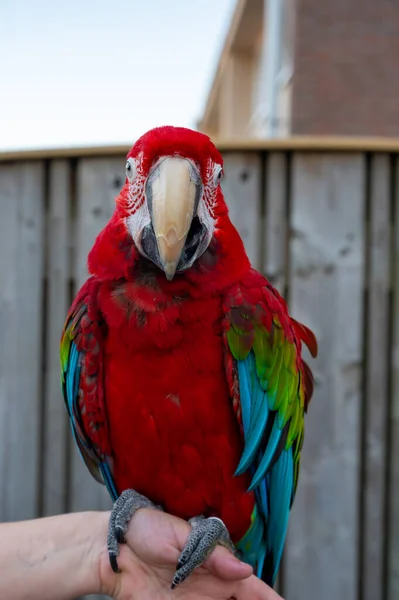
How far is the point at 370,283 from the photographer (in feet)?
6.03

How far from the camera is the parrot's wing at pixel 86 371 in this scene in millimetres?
1192

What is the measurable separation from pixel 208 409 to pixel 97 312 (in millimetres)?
323

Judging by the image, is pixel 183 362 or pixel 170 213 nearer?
pixel 170 213

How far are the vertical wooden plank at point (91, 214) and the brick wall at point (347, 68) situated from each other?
6.87ft

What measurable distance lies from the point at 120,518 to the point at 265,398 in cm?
44

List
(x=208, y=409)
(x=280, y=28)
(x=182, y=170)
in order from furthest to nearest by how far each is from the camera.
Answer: (x=280, y=28) → (x=208, y=409) → (x=182, y=170)

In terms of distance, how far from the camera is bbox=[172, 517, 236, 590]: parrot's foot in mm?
1156

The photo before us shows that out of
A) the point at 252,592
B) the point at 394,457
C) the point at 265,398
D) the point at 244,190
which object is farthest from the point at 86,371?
the point at 394,457

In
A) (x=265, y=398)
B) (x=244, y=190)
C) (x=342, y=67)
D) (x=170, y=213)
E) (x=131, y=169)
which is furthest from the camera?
(x=342, y=67)

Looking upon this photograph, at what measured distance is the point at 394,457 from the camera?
6.07 feet

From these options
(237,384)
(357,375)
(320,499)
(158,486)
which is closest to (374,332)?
(357,375)

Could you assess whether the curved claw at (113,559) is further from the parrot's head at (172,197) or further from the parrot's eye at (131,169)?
the parrot's eye at (131,169)

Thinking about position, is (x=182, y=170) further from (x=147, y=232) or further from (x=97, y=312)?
(x=97, y=312)

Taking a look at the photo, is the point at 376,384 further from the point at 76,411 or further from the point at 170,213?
the point at 170,213
